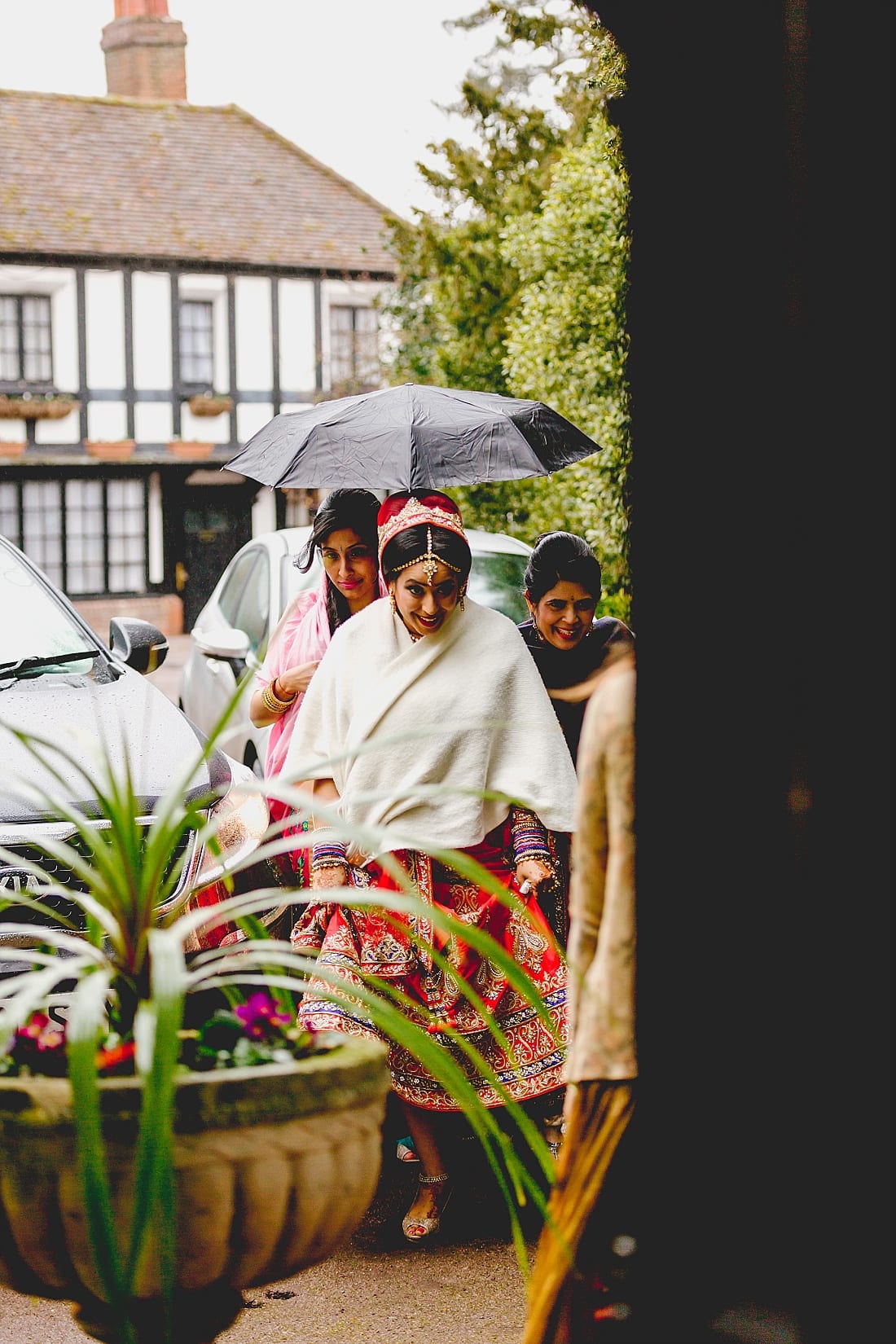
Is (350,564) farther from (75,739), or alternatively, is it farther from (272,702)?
(75,739)

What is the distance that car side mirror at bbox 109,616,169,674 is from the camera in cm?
623

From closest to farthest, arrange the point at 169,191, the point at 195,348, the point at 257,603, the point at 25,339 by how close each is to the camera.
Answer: the point at 257,603
the point at 25,339
the point at 195,348
the point at 169,191

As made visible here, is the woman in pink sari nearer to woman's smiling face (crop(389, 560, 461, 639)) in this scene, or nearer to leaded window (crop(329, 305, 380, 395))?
woman's smiling face (crop(389, 560, 461, 639))

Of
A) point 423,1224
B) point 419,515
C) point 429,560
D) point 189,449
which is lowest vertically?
point 189,449

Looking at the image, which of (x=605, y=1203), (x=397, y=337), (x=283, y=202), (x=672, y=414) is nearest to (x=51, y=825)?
(x=605, y=1203)

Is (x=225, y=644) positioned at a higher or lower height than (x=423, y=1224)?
higher

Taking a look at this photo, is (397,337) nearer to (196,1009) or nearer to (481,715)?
(481,715)

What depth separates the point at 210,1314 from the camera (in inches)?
90.7

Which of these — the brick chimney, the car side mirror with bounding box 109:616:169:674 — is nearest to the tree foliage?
the car side mirror with bounding box 109:616:169:674

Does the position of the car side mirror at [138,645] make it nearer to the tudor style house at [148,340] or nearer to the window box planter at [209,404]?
the tudor style house at [148,340]

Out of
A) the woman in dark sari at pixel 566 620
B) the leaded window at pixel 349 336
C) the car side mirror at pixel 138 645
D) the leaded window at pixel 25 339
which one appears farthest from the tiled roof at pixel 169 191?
the woman in dark sari at pixel 566 620

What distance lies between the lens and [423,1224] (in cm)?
432

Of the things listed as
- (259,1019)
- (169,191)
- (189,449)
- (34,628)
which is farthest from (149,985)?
(169,191)

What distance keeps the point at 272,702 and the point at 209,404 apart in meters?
23.5
